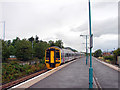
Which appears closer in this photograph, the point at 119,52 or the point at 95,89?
the point at 95,89

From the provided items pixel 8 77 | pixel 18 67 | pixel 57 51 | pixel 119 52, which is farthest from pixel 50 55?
pixel 119 52

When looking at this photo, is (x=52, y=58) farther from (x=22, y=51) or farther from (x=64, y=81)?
(x=64, y=81)

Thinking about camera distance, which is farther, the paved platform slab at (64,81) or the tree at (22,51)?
the tree at (22,51)

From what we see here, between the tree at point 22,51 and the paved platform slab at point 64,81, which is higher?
the tree at point 22,51

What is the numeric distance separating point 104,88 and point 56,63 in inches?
487

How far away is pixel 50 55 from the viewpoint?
19484 mm

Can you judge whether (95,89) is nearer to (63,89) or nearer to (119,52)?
(63,89)

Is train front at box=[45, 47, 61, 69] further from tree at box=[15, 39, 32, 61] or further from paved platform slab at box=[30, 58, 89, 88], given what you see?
paved platform slab at box=[30, 58, 89, 88]

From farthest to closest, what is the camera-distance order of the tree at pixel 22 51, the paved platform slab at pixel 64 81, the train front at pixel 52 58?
the tree at pixel 22 51, the train front at pixel 52 58, the paved platform slab at pixel 64 81

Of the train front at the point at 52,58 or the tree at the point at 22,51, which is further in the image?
the tree at the point at 22,51

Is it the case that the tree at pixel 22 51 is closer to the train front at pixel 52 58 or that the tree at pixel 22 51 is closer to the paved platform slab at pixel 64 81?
the train front at pixel 52 58

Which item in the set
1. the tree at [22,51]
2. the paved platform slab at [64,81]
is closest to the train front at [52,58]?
the tree at [22,51]

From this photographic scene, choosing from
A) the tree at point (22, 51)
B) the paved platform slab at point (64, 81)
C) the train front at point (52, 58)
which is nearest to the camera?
the paved platform slab at point (64, 81)

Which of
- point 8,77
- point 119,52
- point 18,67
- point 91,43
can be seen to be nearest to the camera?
point 91,43
